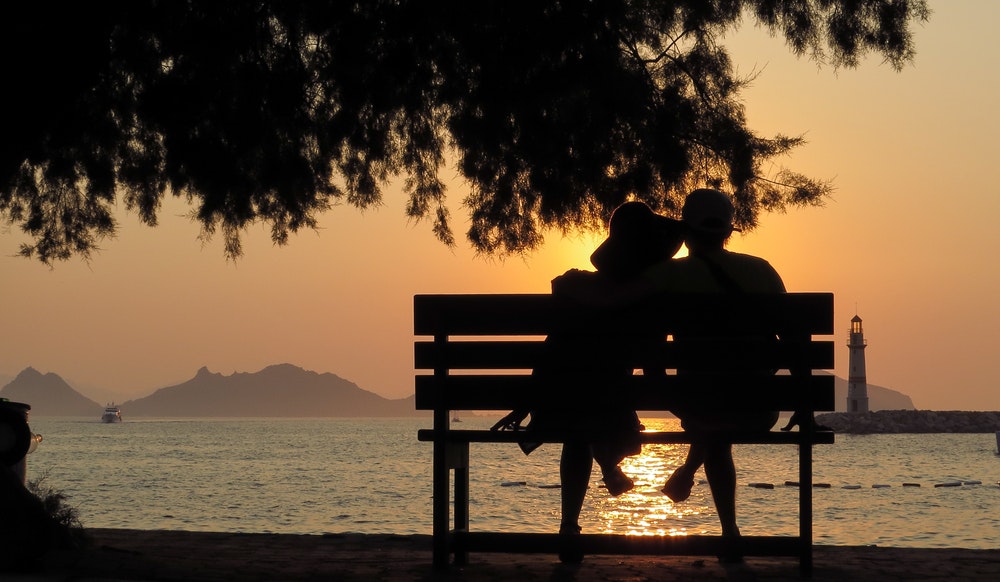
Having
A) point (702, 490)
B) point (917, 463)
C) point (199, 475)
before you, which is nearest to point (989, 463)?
point (917, 463)

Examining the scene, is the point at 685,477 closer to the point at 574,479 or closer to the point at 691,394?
the point at 574,479

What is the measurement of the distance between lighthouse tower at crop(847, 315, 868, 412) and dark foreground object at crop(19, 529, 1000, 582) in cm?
10723

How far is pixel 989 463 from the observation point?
9319 centimetres

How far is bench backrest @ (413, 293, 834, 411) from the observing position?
5.09 m

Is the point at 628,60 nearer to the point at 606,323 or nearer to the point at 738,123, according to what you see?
the point at 738,123

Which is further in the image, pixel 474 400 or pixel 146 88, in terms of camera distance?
pixel 146 88

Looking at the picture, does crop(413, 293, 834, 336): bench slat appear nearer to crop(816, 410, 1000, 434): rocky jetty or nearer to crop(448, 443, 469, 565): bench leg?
crop(448, 443, 469, 565): bench leg

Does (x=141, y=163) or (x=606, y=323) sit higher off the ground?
(x=141, y=163)

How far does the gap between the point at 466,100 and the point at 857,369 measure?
367 ft

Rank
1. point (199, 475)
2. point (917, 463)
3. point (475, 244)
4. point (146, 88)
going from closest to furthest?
point (146, 88)
point (475, 244)
point (199, 475)
point (917, 463)

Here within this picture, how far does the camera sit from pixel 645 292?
511 centimetres

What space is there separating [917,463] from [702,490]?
141 feet

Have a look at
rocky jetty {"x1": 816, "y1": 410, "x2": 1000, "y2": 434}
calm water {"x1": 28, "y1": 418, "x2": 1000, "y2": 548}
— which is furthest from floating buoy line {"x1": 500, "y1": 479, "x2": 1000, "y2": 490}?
rocky jetty {"x1": 816, "y1": 410, "x2": 1000, "y2": 434}

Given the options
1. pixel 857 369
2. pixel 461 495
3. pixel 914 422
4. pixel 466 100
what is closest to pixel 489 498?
pixel 466 100
